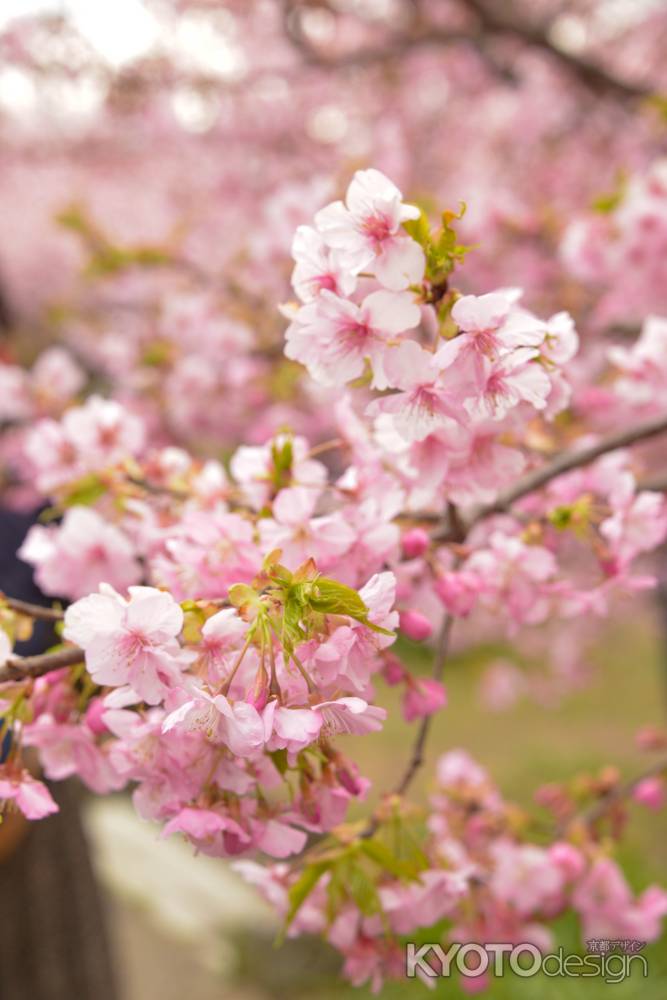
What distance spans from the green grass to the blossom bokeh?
0.04 metres

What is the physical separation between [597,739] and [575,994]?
169 inches

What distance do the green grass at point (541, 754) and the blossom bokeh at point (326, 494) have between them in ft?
0.12

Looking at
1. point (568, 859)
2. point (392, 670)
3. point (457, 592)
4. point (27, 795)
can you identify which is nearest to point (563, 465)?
point (457, 592)

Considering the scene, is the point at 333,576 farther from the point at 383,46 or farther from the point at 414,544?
the point at 383,46

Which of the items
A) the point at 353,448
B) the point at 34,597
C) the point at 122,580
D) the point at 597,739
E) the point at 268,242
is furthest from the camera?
the point at 597,739

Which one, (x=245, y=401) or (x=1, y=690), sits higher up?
(x=1, y=690)

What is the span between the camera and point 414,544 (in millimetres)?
993

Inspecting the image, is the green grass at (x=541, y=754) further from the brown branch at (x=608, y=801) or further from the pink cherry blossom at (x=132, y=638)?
the pink cherry blossom at (x=132, y=638)

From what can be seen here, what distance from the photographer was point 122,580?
1.20 m

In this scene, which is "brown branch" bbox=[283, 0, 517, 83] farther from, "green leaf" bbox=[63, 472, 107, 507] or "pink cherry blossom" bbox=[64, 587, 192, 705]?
"pink cherry blossom" bbox=[64, 587, 192, 705]

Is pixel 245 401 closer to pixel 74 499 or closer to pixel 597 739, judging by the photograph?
pixel 74 499

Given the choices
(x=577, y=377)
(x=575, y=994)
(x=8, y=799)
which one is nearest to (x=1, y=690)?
(x=8, y=799)

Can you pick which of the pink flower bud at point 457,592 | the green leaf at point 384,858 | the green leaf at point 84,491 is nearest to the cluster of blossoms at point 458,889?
the green leaf at point 384,858

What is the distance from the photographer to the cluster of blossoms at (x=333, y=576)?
29.6 inches
